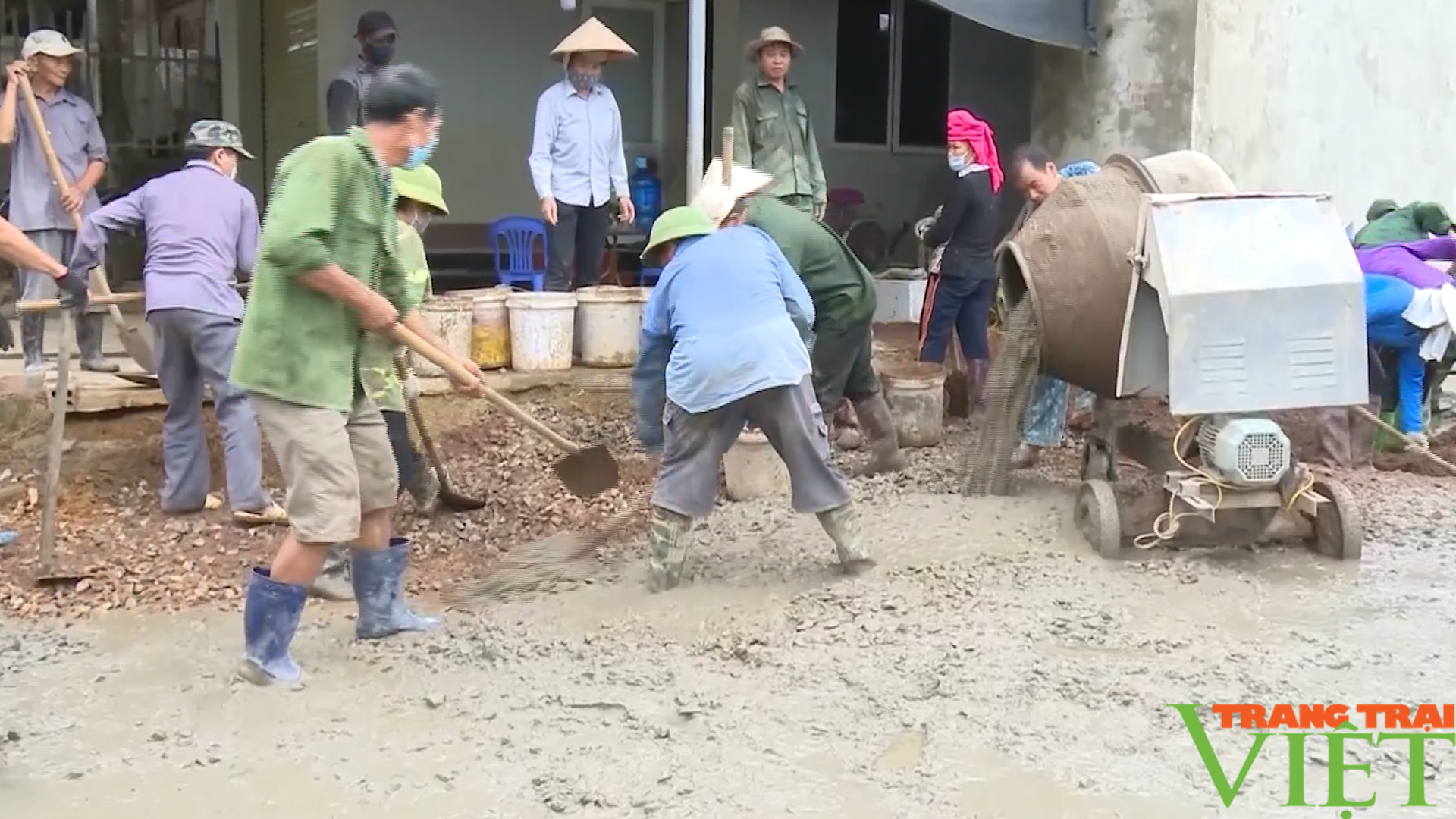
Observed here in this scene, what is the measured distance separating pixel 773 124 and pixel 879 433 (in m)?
2.18

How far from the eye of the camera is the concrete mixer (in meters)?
4.95

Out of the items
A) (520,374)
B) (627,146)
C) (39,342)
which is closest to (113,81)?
(627,146)

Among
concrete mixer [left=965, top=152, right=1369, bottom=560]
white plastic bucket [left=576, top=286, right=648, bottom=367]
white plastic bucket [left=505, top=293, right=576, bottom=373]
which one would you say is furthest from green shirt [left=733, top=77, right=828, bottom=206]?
concrete mixer [left=965, top=152, right=1369, bottom=560]

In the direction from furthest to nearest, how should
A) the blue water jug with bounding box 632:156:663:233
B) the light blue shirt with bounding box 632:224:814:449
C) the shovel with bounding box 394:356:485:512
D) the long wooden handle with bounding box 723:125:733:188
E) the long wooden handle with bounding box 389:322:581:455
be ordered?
the blue water jug with bounding box 632:156:663:233
the shovel with bounding box 394:356:485:512
the long wooden handle with bounding box 723:125:733:188
the light blue shirt with bounding box 632:224:814:449
the long wooden handle with bounding box 389:322:581:455

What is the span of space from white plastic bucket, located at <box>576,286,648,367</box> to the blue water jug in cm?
314

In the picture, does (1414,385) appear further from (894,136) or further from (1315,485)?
(894,136)

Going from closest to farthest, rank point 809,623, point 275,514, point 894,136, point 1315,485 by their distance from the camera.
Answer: point 809,623
point 1315,485
point 275,514
point 894,136

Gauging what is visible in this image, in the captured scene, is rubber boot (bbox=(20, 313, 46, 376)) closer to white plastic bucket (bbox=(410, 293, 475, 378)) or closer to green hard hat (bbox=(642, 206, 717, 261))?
white plastic bucket (bbox=(410, 293, 475, 378))

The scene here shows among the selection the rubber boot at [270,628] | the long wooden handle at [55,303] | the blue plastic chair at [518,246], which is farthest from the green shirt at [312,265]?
the blue plastic chair at [518,246]

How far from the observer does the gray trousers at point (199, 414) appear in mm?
5781

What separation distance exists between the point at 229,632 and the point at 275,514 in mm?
1172

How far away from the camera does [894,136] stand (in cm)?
1223

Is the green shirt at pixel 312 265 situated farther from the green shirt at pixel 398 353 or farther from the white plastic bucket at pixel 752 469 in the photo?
the white plastic bucket at pixel 752 469

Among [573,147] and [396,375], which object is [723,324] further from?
[573,147]
